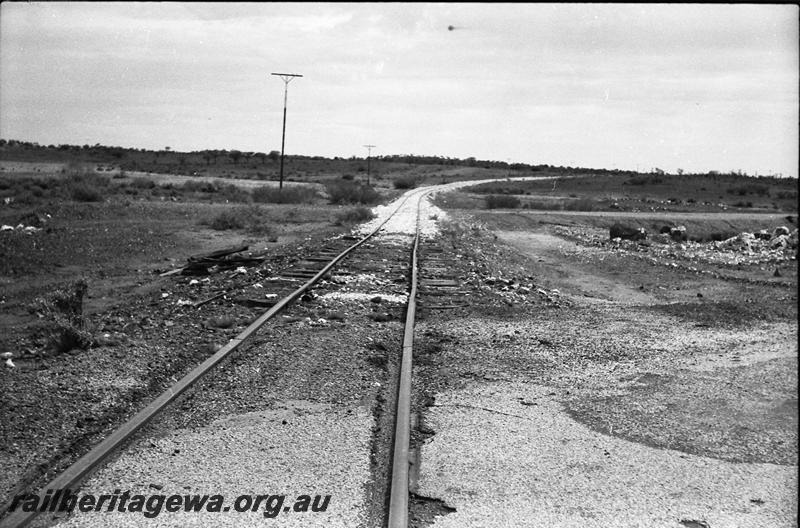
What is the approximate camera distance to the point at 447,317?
410 inches

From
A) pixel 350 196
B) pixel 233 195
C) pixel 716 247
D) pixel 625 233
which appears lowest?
pixel 716 247

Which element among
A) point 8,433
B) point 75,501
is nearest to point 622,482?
point 75,501

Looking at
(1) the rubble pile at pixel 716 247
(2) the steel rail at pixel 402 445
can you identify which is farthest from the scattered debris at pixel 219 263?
(1) the rubble pile at pixel 716 247

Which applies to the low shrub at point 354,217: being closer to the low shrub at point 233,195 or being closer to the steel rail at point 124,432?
the low shrub at point 233,195

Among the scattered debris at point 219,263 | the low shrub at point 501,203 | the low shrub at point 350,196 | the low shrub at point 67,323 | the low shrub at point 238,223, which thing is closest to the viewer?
the low shrub at point 67,323

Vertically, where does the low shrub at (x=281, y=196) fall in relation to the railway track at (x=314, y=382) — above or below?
above

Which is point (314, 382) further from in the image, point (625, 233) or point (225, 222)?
point (625, 233)

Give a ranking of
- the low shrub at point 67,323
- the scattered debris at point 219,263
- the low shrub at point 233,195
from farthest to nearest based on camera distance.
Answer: the low shrub at point 233,195, the scattered debris at point 219,263, the low shrub at point 67,323

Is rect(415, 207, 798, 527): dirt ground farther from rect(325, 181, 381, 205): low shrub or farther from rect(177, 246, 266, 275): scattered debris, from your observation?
rect(325, 181, 381, 205): low shrub

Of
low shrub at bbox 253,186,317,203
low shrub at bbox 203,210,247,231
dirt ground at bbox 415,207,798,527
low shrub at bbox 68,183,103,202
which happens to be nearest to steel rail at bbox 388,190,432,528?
dirt ground at bbox 415,207,798,527

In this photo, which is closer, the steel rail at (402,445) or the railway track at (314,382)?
the steel rail at (402,445)

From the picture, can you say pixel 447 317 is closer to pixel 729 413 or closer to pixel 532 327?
pixel 532 327

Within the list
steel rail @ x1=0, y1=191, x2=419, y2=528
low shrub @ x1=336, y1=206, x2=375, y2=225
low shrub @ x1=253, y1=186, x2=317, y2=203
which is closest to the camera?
steel rail @ x1=0, y1=191, x2=419, y2=528

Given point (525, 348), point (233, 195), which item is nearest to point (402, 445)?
point (525, 348)
